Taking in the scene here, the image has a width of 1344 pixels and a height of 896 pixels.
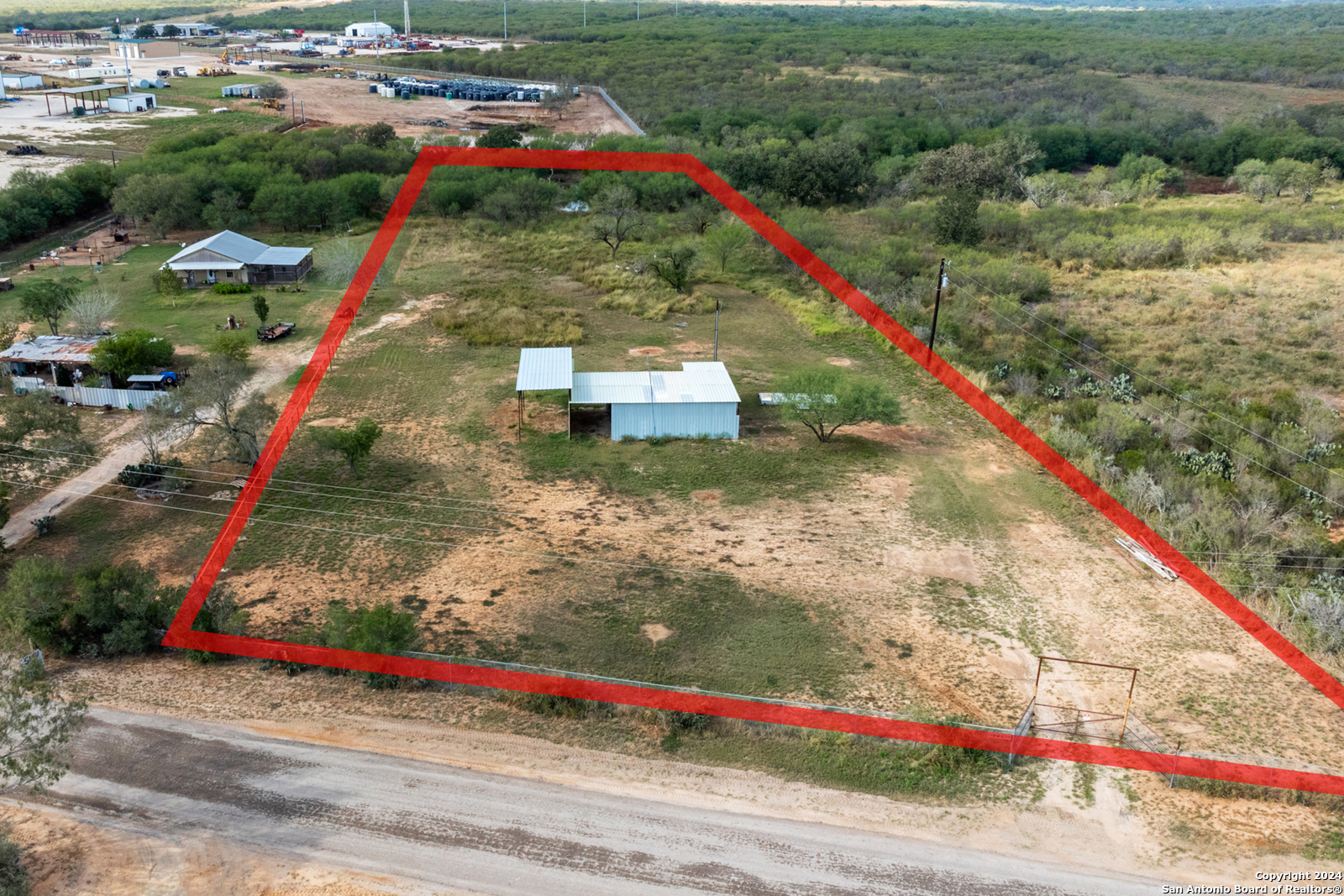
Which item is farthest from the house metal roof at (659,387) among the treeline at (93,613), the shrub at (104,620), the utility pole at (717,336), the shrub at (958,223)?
the shrub at (958,223)

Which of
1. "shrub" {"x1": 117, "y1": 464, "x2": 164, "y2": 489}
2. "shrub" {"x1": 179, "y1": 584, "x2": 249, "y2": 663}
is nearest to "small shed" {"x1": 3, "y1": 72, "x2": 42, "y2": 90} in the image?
"shrub" {"x1": 117, "y1": 464, "x2": 164, "y2": 489}

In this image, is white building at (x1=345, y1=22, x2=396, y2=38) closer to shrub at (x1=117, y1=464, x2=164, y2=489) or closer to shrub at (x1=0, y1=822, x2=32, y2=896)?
shrub at (x1=117, y1=464, x2=164, y2=489)

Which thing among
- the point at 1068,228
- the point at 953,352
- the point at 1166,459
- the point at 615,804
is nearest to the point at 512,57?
the point at 1068,228

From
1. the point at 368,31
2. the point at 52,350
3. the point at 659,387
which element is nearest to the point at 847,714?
the point at 659,387

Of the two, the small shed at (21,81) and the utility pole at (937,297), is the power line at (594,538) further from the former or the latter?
the small shed at (21,81)

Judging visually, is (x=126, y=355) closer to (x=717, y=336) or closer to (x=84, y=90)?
(x=717, y=336)

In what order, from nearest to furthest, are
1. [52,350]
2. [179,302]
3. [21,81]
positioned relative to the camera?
[52,350], [179,302], [21,81]

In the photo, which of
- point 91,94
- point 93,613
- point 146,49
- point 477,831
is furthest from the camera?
point 146,49
